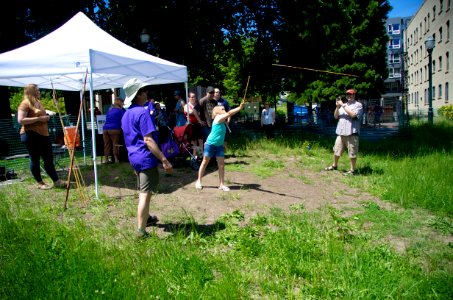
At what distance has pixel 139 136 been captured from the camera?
14.2 feet

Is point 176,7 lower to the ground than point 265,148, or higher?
higher

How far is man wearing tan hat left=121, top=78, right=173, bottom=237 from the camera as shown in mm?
4234

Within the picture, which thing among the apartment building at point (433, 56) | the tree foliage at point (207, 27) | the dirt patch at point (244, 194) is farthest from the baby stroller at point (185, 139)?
the apartment building at point (433, 56)

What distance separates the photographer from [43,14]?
1805 cm

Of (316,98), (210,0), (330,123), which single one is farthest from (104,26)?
(316,98)

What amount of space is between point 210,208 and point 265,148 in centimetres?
716

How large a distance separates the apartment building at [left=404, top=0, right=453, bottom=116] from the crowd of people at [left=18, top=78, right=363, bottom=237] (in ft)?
58.0

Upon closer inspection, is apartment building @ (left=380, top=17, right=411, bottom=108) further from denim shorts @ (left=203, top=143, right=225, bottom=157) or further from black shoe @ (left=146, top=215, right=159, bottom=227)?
black shoe @ (left=146, top=215, right=159, bottom=227)

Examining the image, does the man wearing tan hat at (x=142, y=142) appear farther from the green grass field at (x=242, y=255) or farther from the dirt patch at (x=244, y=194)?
the dirt patch at (x=244, y=194)

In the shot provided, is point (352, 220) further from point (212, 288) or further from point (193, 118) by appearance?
point (193, 118)

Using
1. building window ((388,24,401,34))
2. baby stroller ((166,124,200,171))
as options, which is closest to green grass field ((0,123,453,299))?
baby stroller ((166,124,200,171))

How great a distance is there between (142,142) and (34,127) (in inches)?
143

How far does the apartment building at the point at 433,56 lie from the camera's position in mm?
33719

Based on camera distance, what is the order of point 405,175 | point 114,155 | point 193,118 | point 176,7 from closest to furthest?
point 405,175
point 193,118
point 114,155
point 176,7
